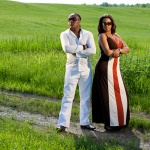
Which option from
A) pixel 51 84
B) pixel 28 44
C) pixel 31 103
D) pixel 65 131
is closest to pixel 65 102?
pixel 65 131

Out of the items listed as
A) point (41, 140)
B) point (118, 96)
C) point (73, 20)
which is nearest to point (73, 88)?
point (118, 96)

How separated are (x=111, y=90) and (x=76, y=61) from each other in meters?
0.77

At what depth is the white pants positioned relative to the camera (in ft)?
24.6

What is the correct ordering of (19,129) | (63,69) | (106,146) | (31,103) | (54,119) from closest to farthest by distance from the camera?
(106,146) → (19,129) → (54,119) → (31,103) → (63,69)

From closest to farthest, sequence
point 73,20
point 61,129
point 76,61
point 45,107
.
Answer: point 73,20
point 76,61
point 61,129
point 45,107

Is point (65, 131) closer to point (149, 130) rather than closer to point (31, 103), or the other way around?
point (149, 130)

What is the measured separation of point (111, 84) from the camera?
7602 millimetres

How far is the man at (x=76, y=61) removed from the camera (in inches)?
289

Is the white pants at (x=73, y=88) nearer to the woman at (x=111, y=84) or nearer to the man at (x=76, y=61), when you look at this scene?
the man at (x=76, y=61)

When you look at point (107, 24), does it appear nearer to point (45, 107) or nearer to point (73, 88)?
point (73, 88)

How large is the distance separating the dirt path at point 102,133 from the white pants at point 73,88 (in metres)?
0.28

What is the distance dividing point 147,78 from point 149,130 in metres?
2.98

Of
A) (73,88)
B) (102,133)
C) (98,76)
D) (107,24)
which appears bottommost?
(102,133)

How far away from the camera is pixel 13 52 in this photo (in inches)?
620
